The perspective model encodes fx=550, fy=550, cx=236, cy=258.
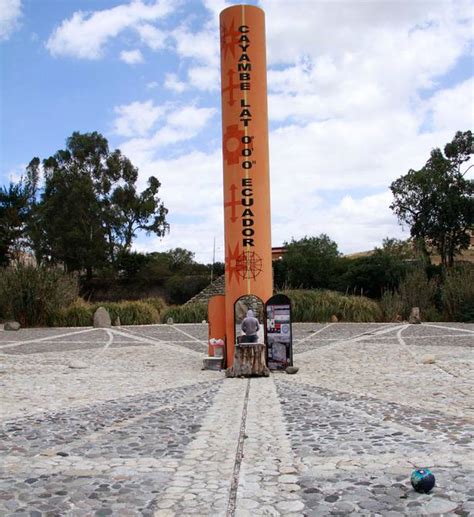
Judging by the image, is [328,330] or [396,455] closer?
[396,455]

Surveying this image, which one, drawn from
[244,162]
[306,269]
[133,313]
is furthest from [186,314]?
[306,269]

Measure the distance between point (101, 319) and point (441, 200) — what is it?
2594 cm

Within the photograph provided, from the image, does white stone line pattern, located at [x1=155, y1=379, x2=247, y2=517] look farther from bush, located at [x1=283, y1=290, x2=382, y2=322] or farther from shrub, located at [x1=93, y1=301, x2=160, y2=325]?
shrub, located at [x1=93, y1=301, x2=160, y2=325]

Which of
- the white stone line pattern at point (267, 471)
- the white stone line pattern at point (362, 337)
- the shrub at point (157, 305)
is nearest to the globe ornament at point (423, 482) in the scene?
the white stone line pattern at point (267, 471)

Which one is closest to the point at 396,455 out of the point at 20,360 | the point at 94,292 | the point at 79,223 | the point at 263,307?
the point at 263,307

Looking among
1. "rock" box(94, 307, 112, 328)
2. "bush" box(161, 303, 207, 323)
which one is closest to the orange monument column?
"rock" box(94, 307, 112, 328)

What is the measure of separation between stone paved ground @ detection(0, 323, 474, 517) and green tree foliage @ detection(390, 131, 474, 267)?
29253 mm

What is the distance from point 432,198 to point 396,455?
3480cm

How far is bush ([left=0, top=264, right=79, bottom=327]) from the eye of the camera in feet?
57.7

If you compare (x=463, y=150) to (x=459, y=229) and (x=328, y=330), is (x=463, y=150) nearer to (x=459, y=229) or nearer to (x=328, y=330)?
(x=459, y=229)

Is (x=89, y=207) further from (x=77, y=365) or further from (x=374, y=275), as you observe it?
(x=77, y=365)

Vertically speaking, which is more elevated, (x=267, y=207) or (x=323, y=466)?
(x=267, y=207)

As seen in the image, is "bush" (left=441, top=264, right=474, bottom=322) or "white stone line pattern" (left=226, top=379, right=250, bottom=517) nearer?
"white stone line pattern" (left=226, top=379, right=250, bottom=517)

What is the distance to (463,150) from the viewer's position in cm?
3772
